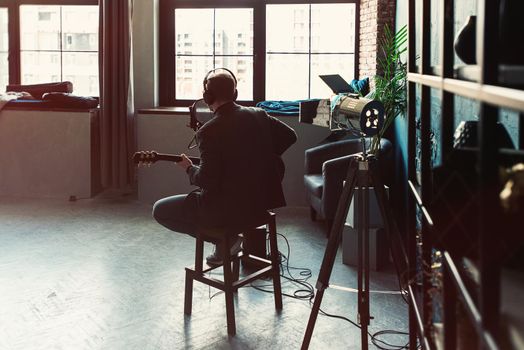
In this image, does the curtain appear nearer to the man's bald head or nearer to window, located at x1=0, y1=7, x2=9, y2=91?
window, located at x1=0, y1=7, x2=9, y2=91

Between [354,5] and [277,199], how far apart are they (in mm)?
3492

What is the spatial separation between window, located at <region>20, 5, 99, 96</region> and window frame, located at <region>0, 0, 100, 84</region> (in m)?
0.04

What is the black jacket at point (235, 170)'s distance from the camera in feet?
10.7

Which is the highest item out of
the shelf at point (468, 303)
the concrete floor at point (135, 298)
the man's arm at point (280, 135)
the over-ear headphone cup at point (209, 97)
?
the over-ear headphone cup at point (209, 97)

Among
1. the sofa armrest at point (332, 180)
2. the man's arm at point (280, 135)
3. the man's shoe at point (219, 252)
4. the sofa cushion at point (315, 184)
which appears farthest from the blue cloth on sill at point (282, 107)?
the man's arm at point (280, 135)

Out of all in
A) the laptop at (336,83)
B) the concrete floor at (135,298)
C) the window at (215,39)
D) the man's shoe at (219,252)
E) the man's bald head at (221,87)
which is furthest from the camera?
the window at (215,39)

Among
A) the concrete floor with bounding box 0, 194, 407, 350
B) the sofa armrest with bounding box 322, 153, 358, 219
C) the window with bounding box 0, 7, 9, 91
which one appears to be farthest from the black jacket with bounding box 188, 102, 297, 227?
the window with bounding box 0, 7, 9, 91

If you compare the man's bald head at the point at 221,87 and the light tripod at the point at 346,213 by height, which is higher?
the man's bald head at the point at 221,87

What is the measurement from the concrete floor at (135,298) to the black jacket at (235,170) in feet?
1.75

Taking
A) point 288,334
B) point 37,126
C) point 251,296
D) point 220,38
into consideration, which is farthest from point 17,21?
point 288,334

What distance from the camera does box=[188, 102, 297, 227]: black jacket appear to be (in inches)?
129

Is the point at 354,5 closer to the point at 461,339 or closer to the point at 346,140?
the point at 346,140

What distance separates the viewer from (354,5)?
6.39 meters

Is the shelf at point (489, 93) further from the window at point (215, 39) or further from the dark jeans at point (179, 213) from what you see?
the window at point (215, 39)
